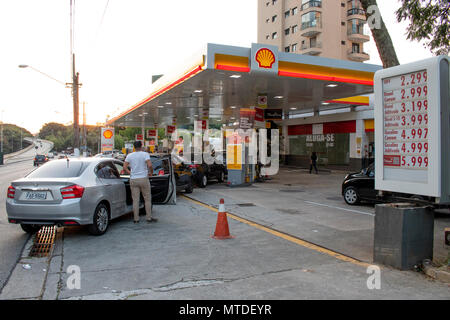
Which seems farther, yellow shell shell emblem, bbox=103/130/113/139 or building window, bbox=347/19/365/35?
building window, bbox=347/19/365/35

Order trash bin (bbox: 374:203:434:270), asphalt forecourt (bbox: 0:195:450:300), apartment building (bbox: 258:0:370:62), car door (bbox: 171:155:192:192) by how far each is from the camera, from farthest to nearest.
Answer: apartment building (bbox: 258:0:370:62), car door (bbox: 171:155:192:192), trash bin (bbox: 374:203:434:270), asphalt forecourt (bbox: 0:195:450:300)

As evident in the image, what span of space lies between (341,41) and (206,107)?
30319mm

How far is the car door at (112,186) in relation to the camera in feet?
25.3

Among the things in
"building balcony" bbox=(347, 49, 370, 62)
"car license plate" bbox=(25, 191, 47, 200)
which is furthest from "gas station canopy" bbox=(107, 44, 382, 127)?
"building balcony" bbox=(347, 49, 370, 62)

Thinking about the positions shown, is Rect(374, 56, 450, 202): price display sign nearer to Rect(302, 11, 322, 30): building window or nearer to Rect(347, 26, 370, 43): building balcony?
Rect(302, 11, 322, 30): building window

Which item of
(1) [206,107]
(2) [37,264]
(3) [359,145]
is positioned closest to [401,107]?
(2) [37,264]

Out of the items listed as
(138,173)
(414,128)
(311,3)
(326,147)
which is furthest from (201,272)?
(311,3)

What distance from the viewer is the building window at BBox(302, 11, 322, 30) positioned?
1800 inches

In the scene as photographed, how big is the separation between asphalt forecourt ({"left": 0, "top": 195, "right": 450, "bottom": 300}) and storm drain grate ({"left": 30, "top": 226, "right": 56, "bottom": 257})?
0.14 metres

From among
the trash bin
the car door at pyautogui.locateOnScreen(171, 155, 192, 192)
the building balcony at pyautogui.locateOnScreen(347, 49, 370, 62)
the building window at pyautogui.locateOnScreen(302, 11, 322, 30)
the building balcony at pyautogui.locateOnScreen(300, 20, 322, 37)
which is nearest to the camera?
the trash bin

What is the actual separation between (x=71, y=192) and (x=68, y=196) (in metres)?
0.09

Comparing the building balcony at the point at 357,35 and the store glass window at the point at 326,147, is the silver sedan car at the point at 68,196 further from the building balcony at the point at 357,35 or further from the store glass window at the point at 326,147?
the building balcony at the point at 357,35

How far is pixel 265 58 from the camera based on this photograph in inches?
520
